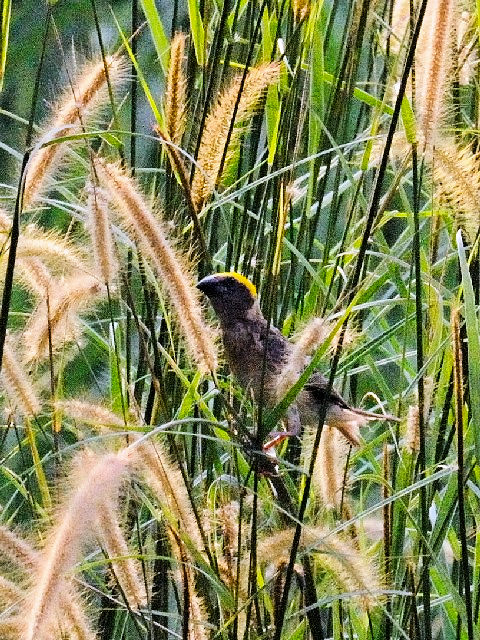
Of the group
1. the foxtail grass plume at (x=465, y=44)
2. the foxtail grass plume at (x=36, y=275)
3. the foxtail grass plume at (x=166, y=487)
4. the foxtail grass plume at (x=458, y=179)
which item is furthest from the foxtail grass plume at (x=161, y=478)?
the foxtail grass plume at (x=465, y=44)

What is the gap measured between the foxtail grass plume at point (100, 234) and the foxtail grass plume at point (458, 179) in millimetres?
282

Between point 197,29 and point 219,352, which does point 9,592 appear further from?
point 197,29

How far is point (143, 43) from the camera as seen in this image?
240cm

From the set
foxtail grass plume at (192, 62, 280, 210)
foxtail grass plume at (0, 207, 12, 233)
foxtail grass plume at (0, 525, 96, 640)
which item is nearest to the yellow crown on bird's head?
foxtail grass plume at (192, 62, 280, 210)

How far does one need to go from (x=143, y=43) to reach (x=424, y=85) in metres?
1.77

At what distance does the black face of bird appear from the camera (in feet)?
3.34

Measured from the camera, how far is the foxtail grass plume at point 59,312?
0.81 meters

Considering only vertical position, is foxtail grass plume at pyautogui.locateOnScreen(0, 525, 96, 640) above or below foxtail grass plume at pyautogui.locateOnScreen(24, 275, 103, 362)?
below

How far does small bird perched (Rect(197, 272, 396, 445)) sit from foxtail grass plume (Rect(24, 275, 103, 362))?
0.17 m

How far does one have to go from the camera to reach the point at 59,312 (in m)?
0.83

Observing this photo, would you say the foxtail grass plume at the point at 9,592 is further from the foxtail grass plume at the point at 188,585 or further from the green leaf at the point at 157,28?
the green leaf at the point at 157,28

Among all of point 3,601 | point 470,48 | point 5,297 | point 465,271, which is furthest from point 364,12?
point 3,601

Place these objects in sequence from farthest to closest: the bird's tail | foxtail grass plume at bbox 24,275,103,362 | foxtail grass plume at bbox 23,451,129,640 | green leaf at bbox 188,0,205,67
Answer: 1. the bird's tail
2. green leaf at bbox 188,0,205,67
3. foxtail grass plume at bbox 24,275,103,362
4. foxtail grass plume at bbox 23,451,129,640

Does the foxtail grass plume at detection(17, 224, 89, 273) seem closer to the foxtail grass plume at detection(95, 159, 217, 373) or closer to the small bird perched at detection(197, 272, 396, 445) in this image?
the foxtail grass plume at detection(95, 159, 217, 373)
